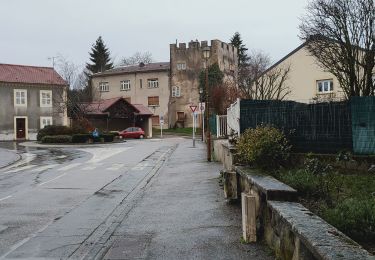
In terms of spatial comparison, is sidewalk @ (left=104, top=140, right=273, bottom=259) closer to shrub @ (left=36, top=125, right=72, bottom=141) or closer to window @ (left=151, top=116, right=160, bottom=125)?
shrub @ (left=36, top=125, right=72, bottom=141)

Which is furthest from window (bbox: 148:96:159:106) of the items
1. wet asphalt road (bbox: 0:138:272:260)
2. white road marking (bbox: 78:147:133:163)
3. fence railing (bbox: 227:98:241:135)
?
fence railing (bbox: 227:98:241:135)

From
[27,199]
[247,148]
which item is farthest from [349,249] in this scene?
[27,199]

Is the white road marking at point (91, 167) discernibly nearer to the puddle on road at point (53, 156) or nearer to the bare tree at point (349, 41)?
the puddle on road at point (53, 156)

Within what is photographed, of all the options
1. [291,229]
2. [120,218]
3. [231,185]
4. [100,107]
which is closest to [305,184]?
[291,229]

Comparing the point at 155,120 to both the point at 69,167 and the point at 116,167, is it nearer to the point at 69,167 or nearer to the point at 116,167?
the point at 69,167

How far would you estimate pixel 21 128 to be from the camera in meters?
54.9

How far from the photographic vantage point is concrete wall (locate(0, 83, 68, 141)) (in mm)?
53406

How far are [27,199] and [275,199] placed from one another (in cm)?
795

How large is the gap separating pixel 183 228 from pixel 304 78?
31886mm

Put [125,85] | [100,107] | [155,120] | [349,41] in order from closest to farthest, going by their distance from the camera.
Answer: [349,41] < [100,107] < [155,120] < [125,85]

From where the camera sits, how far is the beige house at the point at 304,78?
121 feet

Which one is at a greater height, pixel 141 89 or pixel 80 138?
pixel 141 89

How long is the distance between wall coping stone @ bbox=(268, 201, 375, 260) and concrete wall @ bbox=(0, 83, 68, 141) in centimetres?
5218

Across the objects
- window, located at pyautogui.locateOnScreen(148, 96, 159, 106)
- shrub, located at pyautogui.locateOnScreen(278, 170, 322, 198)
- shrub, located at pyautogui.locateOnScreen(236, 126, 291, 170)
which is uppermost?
window, located at pyautogui.locateOnScreen(148, 96, 159, 106)
